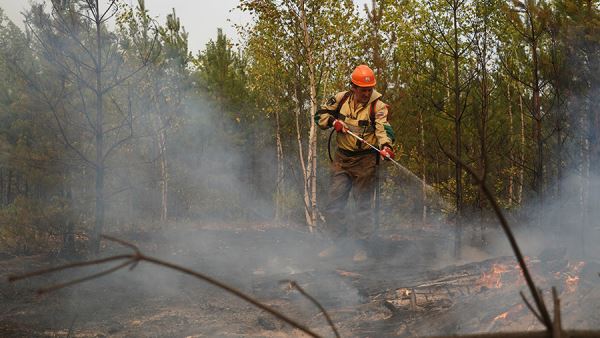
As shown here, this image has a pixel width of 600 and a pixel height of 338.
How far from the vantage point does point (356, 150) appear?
7887 mm

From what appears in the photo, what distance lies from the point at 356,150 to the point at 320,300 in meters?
2.71

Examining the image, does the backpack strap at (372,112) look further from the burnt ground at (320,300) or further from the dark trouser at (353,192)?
the burnt ground at (320,300)

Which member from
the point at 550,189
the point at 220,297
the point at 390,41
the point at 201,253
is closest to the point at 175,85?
the point at 390,41

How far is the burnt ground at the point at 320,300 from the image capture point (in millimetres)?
4582

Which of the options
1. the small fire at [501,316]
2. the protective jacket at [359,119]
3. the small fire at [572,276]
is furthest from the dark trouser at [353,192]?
the small fire at [501,316]

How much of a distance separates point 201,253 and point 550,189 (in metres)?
8.90

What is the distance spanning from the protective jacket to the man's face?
6 centimetres

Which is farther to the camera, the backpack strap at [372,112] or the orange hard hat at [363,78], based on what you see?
the backpack strap at [372,112]

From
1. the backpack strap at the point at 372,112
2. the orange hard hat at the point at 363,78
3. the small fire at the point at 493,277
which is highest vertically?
the orange hard hat at the point at 363,78

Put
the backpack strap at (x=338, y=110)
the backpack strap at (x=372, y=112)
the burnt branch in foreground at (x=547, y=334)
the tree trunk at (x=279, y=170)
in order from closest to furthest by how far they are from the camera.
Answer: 1. the burnt branch in foreground at (x=547, y=334)
2. the backpack strap at (x=372, y=112)
3. the backpack strap at (x=338, y=110)
4. the tree trunk at (x=279, y=170)

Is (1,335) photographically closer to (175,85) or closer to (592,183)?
(592,183)

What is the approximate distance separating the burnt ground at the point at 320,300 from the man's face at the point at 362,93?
227 cm

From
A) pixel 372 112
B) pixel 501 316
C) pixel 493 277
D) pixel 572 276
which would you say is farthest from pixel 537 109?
pixel 501 316

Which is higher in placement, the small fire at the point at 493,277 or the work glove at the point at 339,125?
the work glove at the point at 339,125
